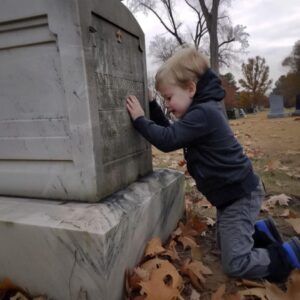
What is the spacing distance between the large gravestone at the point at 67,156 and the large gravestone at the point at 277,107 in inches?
675

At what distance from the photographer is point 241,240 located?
1763 mm

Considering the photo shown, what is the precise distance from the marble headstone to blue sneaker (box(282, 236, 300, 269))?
94cm

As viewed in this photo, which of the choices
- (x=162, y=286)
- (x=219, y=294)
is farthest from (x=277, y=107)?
(x=162, y=286)

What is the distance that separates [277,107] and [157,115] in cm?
1746


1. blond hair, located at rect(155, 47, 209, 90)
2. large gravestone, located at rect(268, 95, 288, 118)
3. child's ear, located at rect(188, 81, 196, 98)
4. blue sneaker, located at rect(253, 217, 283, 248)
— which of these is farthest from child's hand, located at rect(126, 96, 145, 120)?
large gravestone, located at rect(268, 95, 288, 118)

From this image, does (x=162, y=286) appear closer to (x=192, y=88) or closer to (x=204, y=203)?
(x=192, y=88)

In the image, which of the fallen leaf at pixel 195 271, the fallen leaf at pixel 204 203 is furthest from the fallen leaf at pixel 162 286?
the fallen leaf at pixel 204 203

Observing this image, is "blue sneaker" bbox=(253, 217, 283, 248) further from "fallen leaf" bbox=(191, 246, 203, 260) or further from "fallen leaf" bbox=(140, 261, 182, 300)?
"fallen leaf" bbox=(140, 261, 182, 300)

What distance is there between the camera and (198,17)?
78.1ft

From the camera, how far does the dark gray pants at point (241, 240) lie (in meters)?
1.71

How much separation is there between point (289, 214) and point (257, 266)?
94 centimetres

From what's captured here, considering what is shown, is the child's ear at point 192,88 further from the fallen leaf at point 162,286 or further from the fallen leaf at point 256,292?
the fallen leaf at point 256,292

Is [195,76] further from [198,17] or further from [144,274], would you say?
[198,17]

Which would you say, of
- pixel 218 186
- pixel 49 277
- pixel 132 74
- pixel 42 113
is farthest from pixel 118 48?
pixel 49 277
